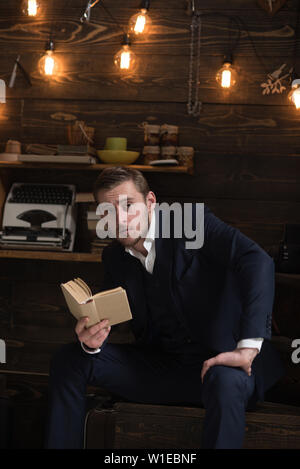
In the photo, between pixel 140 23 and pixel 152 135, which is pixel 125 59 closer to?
pixel 140 23

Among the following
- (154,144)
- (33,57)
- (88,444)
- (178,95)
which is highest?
(33,57)

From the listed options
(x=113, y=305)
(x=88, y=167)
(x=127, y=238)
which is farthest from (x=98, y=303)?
(x=88, y=167)

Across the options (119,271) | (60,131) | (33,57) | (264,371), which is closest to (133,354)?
(119,271)

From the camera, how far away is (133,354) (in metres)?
2.16

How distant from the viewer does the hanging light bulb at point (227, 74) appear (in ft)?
10.0

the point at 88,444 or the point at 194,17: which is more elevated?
the point at 194,17

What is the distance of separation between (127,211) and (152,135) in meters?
1.09

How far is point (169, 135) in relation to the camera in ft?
10.0

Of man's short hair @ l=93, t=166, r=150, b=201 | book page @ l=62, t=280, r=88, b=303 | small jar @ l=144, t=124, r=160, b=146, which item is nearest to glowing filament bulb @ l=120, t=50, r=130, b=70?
small jar @ l=144, t=124, r=160, b=146

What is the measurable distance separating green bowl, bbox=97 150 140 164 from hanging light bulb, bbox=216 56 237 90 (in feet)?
2.06

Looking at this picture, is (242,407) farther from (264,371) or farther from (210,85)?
(210,85)

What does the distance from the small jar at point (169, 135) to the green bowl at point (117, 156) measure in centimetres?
18
